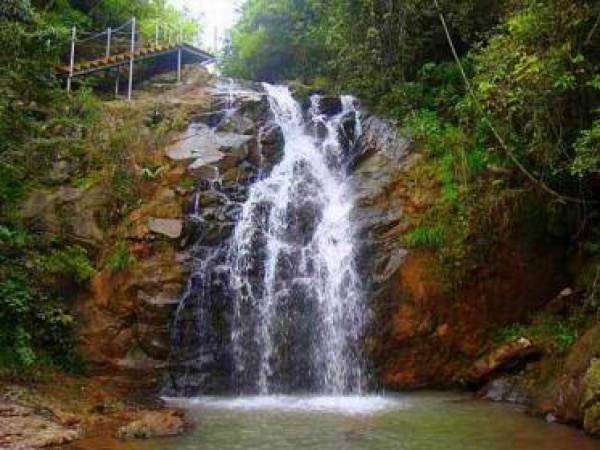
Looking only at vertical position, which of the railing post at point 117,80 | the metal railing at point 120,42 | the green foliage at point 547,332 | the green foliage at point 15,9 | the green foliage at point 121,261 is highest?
the metal railing at point 120,42

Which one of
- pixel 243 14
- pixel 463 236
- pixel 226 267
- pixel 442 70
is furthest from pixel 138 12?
pixel 463 236

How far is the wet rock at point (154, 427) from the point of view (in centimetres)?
768

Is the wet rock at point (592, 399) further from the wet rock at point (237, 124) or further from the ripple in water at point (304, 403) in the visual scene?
the wet rock at point (237, 124)

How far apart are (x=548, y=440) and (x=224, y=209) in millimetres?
6924

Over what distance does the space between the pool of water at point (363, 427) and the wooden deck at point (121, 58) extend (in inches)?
405

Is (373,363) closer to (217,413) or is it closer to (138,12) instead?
(217,413)

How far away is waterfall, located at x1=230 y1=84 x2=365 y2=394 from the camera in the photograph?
10742 mm

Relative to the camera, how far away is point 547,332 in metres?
10.6

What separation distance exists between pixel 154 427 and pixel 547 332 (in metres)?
6.28

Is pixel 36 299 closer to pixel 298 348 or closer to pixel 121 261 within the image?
pixel 121 261

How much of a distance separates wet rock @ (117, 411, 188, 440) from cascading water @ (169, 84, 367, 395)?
7.79 ft

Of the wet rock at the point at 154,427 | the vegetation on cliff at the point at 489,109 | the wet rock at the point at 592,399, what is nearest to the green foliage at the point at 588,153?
the vegetation on cliff at the point at 489,109

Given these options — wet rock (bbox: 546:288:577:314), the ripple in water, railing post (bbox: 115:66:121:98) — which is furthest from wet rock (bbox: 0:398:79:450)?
A: railing post (bbox: 115:66:121:98)

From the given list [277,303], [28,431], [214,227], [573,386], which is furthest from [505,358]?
[28,431]
